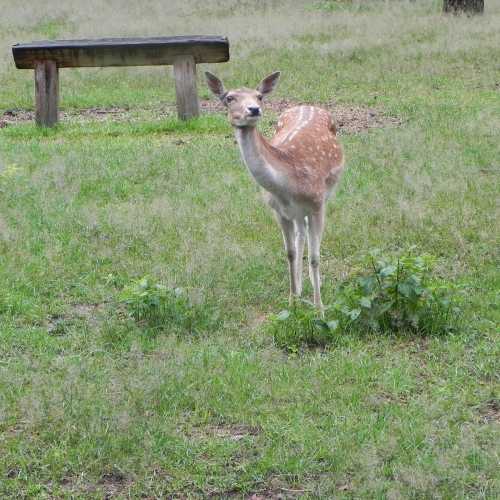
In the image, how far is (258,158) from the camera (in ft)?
21.4

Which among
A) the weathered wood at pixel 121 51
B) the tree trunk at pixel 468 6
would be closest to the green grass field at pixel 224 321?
the weathered wood at pixel 121 51

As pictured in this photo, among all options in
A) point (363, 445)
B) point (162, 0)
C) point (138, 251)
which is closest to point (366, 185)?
point (138, 251)

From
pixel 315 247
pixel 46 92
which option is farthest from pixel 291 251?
pixel 46 92

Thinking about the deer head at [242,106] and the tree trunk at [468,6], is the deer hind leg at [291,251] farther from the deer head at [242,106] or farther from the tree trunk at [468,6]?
the tree trunk at [468,6]

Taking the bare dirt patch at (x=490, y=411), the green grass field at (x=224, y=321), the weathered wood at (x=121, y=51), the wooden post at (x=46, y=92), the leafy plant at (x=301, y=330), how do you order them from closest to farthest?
the green grass field at (x=224, y=321) < the bare dirt patch at (x=490, y=411) < the leafy plant at (x=301, y=330) < the weathered wood at (x=121, y=51) < the wooden post at (x=46, y=92)

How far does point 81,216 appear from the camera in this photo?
9.03m

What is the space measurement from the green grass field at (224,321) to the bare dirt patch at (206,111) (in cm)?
21

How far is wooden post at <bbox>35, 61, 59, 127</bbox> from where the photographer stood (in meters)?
12.7

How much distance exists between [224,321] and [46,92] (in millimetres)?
6888

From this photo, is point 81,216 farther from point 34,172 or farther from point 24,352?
point 24,352

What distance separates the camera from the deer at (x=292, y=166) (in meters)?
6.51

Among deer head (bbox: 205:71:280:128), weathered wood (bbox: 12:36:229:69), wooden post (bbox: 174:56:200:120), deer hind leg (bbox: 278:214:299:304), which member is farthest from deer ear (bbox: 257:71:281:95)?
wooden post (bbox: 174:56:200:120)

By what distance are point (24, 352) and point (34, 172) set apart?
14.7 ft

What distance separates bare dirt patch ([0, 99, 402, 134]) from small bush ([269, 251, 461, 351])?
6277 mm
